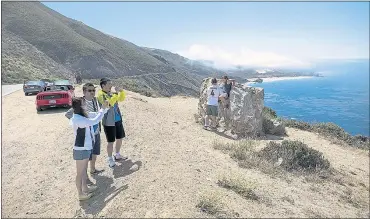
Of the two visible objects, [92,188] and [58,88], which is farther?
[58,88]

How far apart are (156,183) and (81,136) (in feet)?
5.79

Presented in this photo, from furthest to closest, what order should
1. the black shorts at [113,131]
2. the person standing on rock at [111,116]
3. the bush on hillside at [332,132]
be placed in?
the bush on hillside at [332,132] < the black shorts at [113,131] < the person standing on rock at [111,116]

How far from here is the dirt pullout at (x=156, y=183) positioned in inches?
245

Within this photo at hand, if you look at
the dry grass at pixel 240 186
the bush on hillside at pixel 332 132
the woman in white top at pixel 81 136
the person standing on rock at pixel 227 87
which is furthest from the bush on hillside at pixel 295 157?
the woman in white top at pixel 81 136

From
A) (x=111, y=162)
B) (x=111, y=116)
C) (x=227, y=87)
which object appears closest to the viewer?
(x=111, y=116)

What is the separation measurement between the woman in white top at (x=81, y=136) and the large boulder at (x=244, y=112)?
788cm

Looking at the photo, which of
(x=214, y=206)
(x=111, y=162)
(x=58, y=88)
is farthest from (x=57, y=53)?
(x=214, y=206)

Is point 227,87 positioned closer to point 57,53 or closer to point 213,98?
point 213,98

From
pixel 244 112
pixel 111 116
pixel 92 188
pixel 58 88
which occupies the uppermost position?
pixel 111 116

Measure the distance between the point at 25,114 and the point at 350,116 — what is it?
5466 cm

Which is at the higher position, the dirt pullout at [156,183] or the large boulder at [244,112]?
the large boulder at [244,112]

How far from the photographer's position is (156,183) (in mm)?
6797

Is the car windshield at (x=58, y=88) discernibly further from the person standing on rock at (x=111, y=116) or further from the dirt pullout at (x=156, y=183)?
the person standing on rock at (x=111, y=116)

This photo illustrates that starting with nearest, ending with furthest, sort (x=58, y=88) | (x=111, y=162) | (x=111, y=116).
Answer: (x=111, y=116) < (x=111, y=162) < (x=58, y=88)
